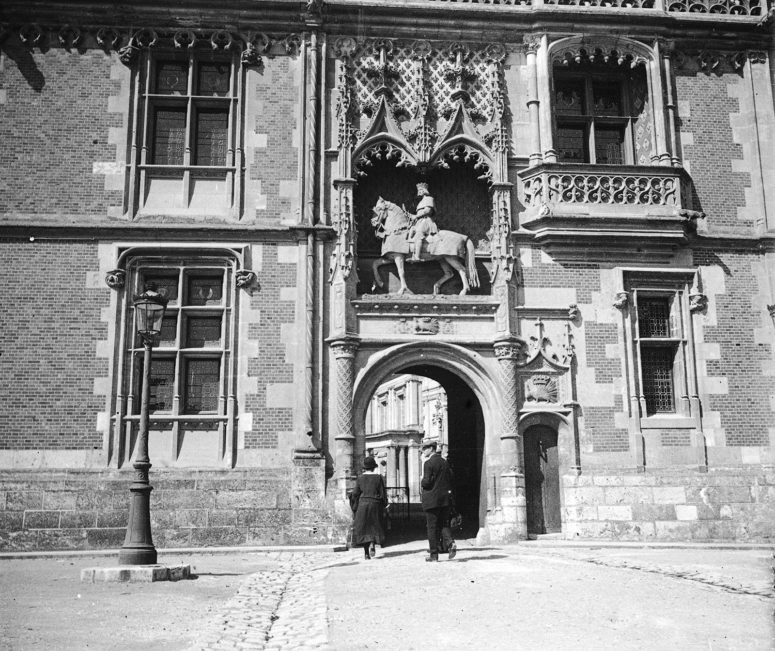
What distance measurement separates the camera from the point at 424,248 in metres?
18.2

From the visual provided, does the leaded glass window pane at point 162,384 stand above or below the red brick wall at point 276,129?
below

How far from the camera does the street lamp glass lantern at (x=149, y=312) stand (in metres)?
12.7

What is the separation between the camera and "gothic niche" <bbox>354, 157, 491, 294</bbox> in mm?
18531

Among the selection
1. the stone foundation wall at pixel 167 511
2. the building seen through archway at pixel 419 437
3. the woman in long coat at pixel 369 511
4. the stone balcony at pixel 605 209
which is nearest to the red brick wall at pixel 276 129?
the building seen through archway at pixel 419 437

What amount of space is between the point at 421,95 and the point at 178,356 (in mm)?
7549

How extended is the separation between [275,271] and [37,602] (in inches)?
370

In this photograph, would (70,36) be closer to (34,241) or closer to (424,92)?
(34,241)

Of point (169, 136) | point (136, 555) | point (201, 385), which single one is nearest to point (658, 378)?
point (201, 385)

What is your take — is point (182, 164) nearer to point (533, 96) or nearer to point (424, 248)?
point (424, 248)

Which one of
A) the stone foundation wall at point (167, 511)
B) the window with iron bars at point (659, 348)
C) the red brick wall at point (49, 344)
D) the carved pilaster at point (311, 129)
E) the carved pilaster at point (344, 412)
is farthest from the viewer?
the window with iron bars at point (659, 348)

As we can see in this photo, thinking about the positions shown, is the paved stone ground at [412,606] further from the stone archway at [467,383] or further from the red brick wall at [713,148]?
the red brick wall at [713,148]

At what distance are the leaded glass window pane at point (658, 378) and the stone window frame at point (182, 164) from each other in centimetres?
918

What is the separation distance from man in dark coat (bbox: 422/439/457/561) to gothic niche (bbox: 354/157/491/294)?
5.88 meters

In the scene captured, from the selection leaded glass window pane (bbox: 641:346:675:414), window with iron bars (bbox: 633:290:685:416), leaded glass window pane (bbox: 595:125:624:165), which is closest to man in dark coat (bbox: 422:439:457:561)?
window with iron bars (bbox: 633:290:685:416)
